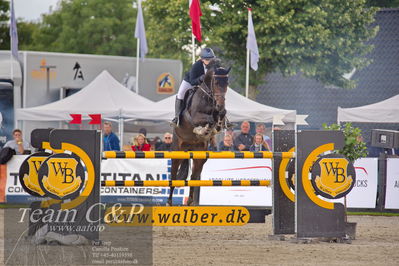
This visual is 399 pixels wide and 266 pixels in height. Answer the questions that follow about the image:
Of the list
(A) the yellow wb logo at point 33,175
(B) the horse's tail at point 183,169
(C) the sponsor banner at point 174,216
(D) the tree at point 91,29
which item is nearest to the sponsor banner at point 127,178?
(B) the horse's tail at point 183,169

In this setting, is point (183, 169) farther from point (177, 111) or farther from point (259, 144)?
point (259, 144)

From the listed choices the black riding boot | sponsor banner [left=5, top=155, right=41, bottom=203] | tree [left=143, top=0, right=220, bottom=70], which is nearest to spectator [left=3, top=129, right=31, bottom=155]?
sponsor banner [left=5, top=155, right=41, bottom=203]

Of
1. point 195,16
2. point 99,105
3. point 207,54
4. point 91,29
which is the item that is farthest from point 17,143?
point 91,29

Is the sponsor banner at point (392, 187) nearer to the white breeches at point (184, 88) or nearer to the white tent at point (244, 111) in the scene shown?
the white tent at point (244, 111)

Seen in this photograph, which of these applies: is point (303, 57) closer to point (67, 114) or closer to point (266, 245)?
point (67, 114)

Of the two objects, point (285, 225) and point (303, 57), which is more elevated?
point (303, 57)

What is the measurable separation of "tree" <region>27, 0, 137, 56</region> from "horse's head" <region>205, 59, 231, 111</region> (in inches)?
1684

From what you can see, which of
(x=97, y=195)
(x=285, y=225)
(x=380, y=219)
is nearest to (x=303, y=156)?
(x=285, y=225)

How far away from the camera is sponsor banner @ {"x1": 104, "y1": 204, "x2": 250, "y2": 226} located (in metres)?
9.43

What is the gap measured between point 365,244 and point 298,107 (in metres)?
22.4

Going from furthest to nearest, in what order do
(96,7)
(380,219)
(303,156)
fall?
1. (96,7)
2. (380,219)
3. (303,156)

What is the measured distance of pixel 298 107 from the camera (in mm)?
32094

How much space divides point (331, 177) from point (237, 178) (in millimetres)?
5827

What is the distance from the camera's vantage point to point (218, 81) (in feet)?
37.1
